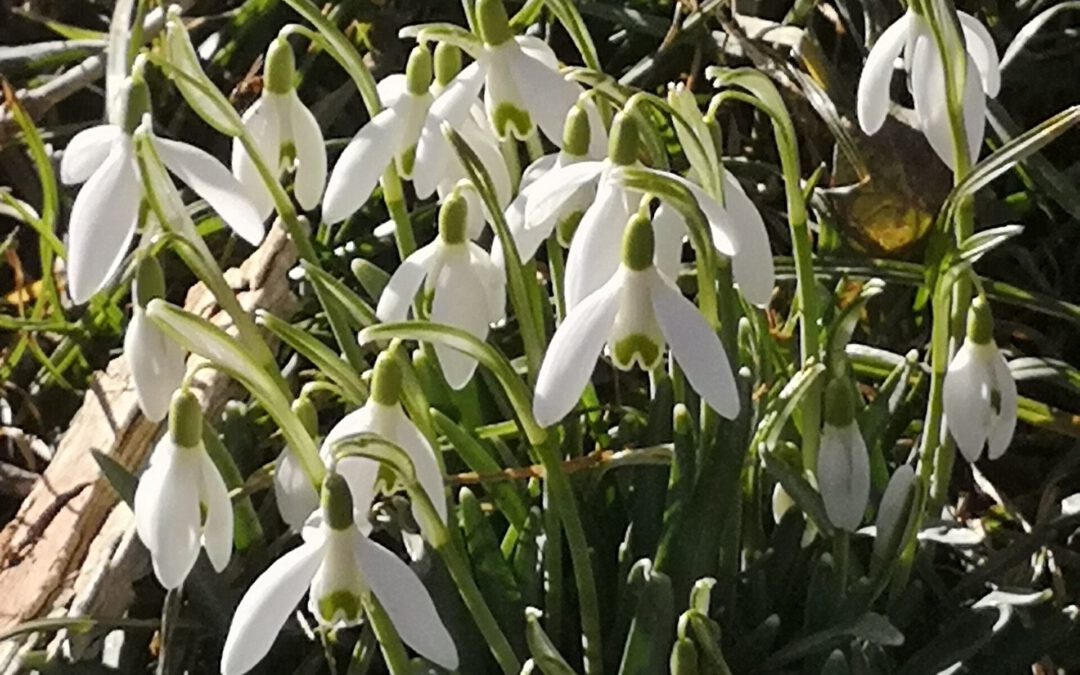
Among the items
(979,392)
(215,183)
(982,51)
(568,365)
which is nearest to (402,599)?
(568,365)

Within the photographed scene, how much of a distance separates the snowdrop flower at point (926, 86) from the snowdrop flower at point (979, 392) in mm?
93

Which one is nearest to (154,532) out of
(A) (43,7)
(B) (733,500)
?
(B) (733,500)

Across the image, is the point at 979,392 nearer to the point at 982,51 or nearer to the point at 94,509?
the point at 982,51

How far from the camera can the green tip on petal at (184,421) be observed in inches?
27.8

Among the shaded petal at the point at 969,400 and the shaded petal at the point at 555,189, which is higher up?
the shaded petal at the point at 555,189

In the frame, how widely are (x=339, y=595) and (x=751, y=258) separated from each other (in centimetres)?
27

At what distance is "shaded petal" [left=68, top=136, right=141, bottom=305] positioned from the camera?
0.71 meters

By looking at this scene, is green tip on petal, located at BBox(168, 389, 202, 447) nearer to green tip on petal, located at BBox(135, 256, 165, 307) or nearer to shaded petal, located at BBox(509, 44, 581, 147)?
green tip on petal, located at BBox(135, 256, 165, 307)

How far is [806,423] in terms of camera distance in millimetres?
847

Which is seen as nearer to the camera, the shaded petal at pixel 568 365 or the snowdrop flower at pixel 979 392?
the shaded petal at pixel 568 365

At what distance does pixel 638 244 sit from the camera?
0.66 m

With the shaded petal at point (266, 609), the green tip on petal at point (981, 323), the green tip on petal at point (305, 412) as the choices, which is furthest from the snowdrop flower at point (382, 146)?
the green tip on petal at point (981, 323)

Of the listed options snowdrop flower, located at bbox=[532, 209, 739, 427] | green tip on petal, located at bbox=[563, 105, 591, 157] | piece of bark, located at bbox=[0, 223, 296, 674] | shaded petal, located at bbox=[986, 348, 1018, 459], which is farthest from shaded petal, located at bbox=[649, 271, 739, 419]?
piece of bark, located at bbox=[0, 223, 296, 674]

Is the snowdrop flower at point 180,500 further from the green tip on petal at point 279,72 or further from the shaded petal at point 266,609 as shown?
the green tip on petal at point 279,72
